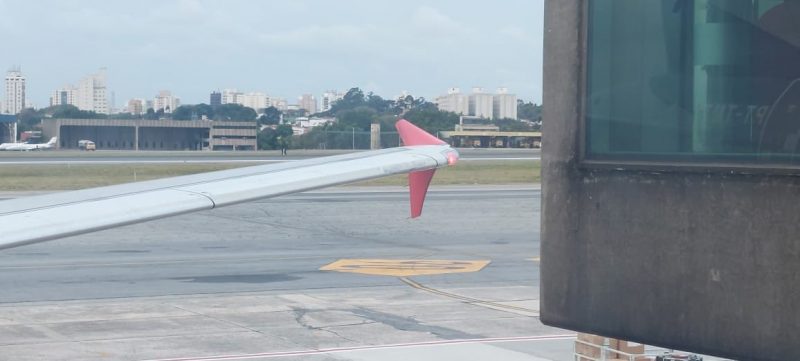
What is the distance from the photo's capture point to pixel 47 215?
10000 mm

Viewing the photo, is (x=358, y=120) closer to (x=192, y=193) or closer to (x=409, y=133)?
(x=409, y=133)

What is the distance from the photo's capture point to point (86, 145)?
139500 millimetres

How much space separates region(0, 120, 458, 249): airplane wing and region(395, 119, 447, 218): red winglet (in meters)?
0.01

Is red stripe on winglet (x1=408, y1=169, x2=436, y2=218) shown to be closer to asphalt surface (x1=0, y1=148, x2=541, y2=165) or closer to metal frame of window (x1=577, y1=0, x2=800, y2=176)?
metal frame of window (x1=577, y1=0, x2=800, y2=176)

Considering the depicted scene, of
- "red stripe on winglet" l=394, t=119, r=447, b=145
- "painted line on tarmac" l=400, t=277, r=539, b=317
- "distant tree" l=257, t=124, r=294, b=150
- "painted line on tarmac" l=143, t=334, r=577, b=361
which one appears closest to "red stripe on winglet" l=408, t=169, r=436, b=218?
"red stripe on winglet" l=394, t=119, r=447, b=145

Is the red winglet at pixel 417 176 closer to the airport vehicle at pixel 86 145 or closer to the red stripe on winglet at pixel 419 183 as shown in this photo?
the red stripe on winglet at pixel 419 183

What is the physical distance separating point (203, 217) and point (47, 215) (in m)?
29.0

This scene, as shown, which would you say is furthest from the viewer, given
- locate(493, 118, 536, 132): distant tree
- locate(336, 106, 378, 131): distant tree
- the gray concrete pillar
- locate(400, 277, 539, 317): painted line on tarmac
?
locate(493, 118, 536, 132): distant tree

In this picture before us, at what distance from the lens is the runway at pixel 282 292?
50.9ft

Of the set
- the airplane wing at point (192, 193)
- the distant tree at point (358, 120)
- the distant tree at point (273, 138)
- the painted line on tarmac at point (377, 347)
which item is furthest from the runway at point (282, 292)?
the distant tree at point (358, 120)

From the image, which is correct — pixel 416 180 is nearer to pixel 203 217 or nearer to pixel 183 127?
pixel 203 217

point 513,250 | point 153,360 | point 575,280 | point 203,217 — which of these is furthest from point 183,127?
point 575,280

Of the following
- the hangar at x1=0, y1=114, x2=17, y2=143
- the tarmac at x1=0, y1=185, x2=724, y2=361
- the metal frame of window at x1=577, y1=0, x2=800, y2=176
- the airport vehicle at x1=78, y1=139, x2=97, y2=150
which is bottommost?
the tarmac at x1=0, y1=185, x2=724, y2=361

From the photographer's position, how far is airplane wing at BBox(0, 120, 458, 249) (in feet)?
31.8
